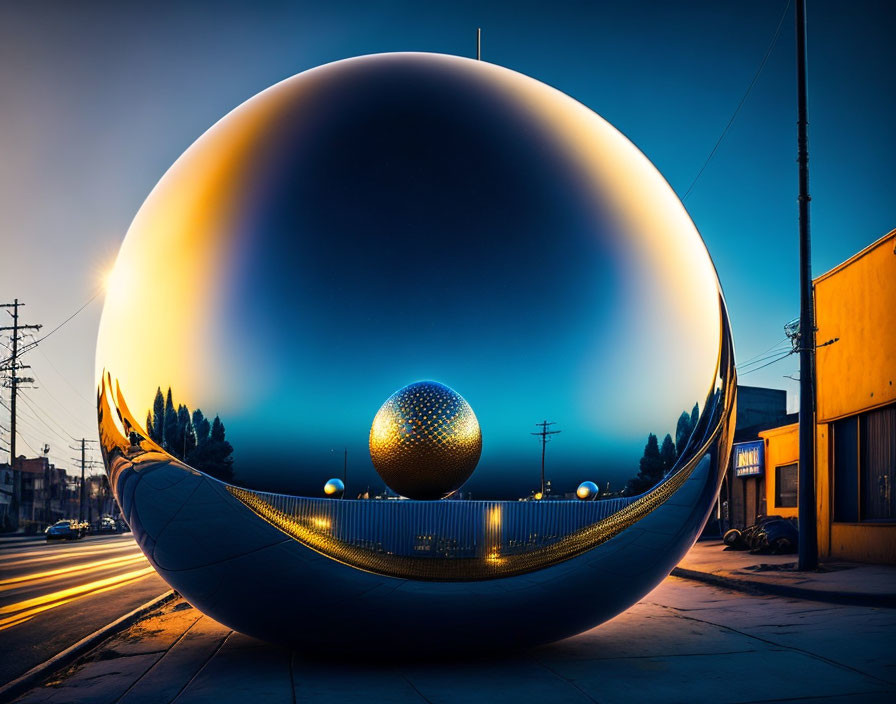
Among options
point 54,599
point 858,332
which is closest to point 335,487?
point 54,599

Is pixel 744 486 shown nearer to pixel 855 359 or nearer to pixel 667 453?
pixel 855 359

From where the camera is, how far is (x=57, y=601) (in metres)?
12.7

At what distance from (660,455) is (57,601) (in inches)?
437

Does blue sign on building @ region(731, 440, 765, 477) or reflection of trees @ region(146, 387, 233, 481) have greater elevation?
Result: blue sign on building @ region(731, 440, 765, 477)

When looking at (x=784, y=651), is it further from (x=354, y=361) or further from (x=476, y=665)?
(x=354, y=361)

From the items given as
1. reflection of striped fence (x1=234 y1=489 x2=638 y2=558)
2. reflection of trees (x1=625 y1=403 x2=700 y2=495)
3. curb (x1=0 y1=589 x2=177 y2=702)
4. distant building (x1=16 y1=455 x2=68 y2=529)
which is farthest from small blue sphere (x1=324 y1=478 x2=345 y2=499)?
distant building (x1=16 y1=455 x2=68 y2=529)

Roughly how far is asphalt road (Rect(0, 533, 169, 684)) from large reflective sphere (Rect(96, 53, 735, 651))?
345 cm

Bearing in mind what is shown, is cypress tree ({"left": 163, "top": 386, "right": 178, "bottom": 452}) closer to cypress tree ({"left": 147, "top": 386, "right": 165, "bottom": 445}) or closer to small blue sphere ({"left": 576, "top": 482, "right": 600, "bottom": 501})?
cypress tree ({"left": 147, "top": 386, "right": 165, "bottom": 445})

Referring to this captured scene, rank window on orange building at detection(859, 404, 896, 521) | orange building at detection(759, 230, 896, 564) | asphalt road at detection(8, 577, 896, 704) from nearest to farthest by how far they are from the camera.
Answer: asphalt road at detection(8, 577, 896, 704)
orange building at detection(759, 230, 896, 564)
window on orange building at detection(859, 404, 896, 521)

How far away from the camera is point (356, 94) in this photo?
540 centimetres

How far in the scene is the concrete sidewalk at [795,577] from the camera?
10711 mm

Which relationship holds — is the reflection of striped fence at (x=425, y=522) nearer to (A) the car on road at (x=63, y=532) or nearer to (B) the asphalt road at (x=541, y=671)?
(B) the asphalt road at (x=541, y=671)

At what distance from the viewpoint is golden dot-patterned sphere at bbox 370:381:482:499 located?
4512 millimetres

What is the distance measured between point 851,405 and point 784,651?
13.5 metres
